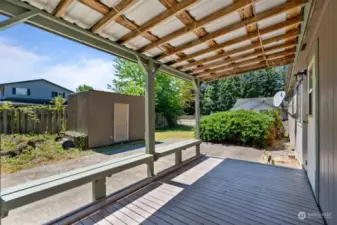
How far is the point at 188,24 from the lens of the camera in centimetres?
254

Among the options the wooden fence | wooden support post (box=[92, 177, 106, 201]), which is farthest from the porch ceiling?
the wooden fence

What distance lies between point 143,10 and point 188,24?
0.67 m

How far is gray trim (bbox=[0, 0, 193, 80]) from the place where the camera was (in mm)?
1812

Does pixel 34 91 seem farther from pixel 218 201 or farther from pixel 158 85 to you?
Result: pixel 218 201

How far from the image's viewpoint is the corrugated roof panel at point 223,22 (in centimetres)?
239

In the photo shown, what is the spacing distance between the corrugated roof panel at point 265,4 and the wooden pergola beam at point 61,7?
209 cm

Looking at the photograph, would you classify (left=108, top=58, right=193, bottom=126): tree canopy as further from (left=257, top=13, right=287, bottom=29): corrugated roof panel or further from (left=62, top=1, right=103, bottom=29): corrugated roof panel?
(left=257, top=13, right=287, bottom=29): corrugated roof panel

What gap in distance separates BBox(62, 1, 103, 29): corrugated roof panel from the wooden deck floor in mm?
2482

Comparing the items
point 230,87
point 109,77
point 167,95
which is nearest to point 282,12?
point 167,95

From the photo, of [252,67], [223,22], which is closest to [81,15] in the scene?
[223,22]

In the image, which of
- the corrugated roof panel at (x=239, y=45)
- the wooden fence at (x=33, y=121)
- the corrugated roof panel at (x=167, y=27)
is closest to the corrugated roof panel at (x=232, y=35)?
the corrugated roof panel at (x=239, y=45)

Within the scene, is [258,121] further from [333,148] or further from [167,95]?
[167,95]

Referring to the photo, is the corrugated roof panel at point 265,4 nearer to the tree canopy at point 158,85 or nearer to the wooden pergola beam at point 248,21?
the wooden pergola beam at point 248,21

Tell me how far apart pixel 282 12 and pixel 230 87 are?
1111 inches
